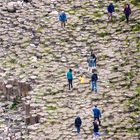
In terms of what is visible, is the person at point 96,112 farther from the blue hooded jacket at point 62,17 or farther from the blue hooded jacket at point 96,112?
the blue hooded jacket at point 62,17

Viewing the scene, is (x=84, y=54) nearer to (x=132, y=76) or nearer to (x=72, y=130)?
(x=132, y=76)

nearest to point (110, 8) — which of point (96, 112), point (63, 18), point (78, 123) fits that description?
point (63, 18)

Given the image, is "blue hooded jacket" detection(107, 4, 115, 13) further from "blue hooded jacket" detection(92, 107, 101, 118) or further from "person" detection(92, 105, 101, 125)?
"blue hooded jacket" detection(92, 107, 101, 118)

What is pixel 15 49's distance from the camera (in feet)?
187

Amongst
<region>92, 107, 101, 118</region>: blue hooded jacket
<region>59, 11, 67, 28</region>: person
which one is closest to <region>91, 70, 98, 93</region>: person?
<region>92, 107, 101, 118</region>: blue hooded jacket

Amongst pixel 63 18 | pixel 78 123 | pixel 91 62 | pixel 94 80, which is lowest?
pixel 78 123

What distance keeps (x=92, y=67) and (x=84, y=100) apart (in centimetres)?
332

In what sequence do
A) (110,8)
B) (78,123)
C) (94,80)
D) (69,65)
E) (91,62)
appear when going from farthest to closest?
1. (110,8)
2. (69,65)
3. (91,62)
4. (94,80)
5. (78,123)

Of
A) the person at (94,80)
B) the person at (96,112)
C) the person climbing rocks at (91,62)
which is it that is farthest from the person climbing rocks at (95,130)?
the person climbing rocks at (91,62)

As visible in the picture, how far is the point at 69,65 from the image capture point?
54.4 m

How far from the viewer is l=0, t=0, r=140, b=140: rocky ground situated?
4844cm

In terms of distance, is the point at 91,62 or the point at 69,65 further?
the point at 69,65

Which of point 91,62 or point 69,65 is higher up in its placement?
point 91,62

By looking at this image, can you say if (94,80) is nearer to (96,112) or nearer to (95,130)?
(96,112)
